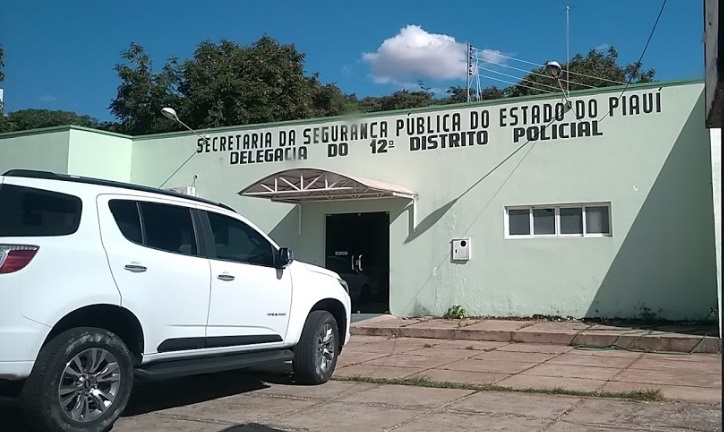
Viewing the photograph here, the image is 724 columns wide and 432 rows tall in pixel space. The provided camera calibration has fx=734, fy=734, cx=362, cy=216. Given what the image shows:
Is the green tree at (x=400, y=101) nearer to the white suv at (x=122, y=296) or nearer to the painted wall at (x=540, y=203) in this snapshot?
the painted wall at (x=540, y=203)

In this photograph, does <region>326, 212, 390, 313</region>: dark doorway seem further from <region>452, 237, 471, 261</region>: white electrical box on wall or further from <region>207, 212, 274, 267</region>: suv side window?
<region>207, 212, 274, 267</region>: suv side window

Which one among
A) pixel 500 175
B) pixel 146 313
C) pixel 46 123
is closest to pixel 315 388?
pixel 146 313

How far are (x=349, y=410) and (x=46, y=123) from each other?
40488 millimetres

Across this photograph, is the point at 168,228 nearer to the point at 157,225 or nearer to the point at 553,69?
the point at 157,225

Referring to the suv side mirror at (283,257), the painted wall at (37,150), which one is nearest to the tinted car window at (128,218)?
the suv side mirror at (283,257)

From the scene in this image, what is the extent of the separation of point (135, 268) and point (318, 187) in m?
9.39

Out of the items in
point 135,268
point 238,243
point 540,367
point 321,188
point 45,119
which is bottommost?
point 540,367

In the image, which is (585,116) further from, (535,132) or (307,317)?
(307,317)

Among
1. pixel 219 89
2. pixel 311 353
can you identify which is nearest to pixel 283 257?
pixel 311 353

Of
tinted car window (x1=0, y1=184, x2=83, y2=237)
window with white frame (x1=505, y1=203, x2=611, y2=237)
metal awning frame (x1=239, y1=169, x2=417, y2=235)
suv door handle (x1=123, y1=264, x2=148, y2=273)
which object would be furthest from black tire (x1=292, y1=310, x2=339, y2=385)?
window with white frame (x1=505, y1=203, x2=611, y2=237)

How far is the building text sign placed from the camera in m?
14.3

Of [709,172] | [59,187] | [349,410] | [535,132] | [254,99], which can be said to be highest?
[254,99]

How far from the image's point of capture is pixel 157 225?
6809 millimetres

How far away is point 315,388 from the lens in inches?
326
